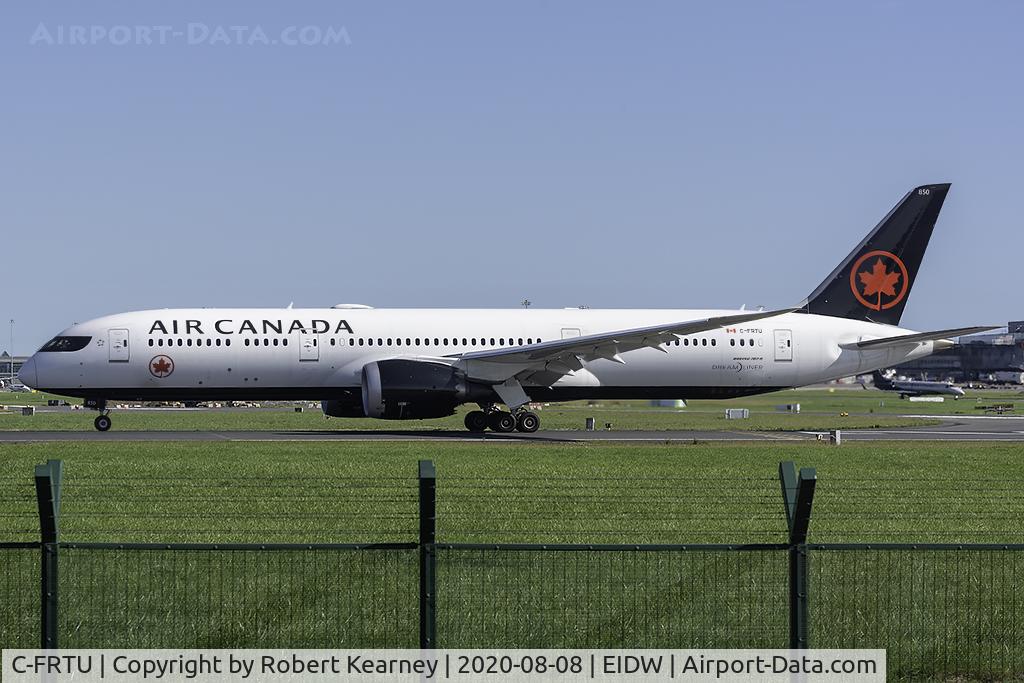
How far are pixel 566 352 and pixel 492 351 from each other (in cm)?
254

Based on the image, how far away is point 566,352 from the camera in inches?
1640

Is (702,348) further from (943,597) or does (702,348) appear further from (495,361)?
(943,597)

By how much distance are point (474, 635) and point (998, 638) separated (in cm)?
421

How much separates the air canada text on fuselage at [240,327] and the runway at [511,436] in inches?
126

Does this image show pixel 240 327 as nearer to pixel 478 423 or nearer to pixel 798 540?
pixel 478 423

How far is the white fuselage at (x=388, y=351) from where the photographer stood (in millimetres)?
41781

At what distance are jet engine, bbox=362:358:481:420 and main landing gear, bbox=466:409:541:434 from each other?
1318 millimetres

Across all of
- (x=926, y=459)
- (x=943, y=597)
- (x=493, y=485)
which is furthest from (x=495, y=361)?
(x=943, y=597)

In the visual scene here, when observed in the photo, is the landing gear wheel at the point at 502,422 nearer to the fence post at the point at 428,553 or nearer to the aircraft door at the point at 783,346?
the aircraft door at the point at 783,346

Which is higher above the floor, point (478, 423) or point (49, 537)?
point (49, 537)

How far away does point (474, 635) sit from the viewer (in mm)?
10750

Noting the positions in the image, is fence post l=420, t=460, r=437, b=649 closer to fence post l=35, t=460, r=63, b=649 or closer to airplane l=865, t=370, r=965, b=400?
fence post l=35, t=460, r=63, b=649

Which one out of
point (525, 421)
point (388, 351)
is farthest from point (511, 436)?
point (388, 351)
